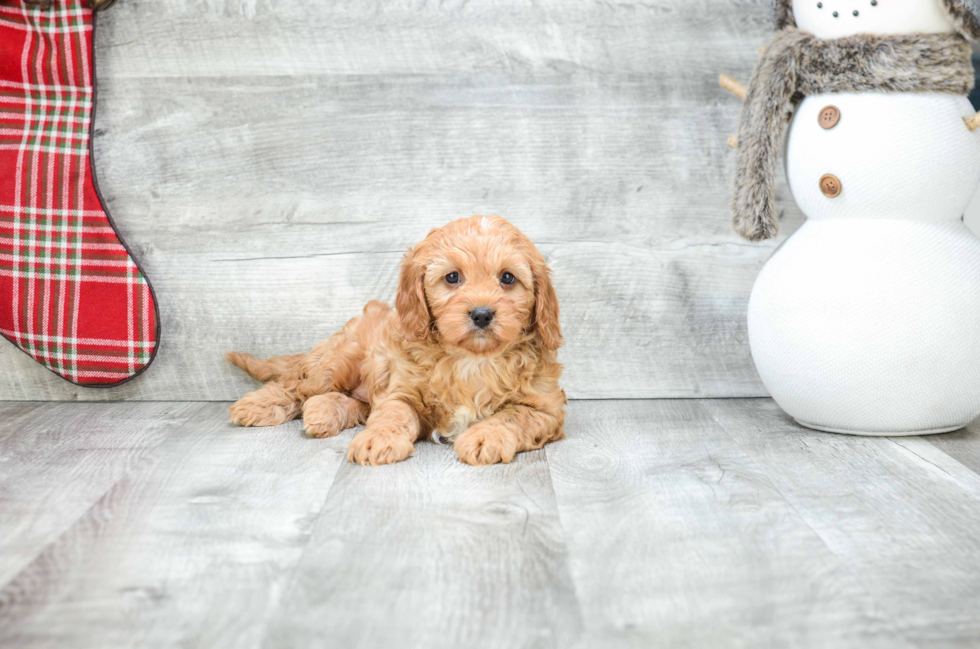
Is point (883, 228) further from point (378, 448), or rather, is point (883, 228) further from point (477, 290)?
point (378, 448)

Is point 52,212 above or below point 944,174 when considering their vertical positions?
below

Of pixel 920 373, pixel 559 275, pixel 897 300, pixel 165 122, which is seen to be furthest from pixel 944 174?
pixel 165 122

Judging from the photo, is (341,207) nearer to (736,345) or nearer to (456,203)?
(456,203)

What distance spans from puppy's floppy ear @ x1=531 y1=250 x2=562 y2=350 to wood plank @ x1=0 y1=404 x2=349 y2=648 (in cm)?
63

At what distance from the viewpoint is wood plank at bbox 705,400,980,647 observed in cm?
132

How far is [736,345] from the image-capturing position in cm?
293

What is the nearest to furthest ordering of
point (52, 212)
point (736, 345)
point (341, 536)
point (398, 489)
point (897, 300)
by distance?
point (341, 536) → point (398, 489) → point (897, 300) → point (52, 212) → point (736, 345)

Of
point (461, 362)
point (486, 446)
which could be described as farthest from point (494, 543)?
point (461, 362)

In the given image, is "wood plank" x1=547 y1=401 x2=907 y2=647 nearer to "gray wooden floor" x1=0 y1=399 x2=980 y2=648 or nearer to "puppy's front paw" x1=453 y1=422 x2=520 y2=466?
"gray wooden floor" x1=0 y1=399 x2=980 y2=648

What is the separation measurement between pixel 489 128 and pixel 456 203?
28 cm

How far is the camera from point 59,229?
272cm

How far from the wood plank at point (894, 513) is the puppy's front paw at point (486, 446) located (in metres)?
0.64

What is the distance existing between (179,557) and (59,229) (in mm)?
1672

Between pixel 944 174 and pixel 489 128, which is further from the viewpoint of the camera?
pixel 489 128
